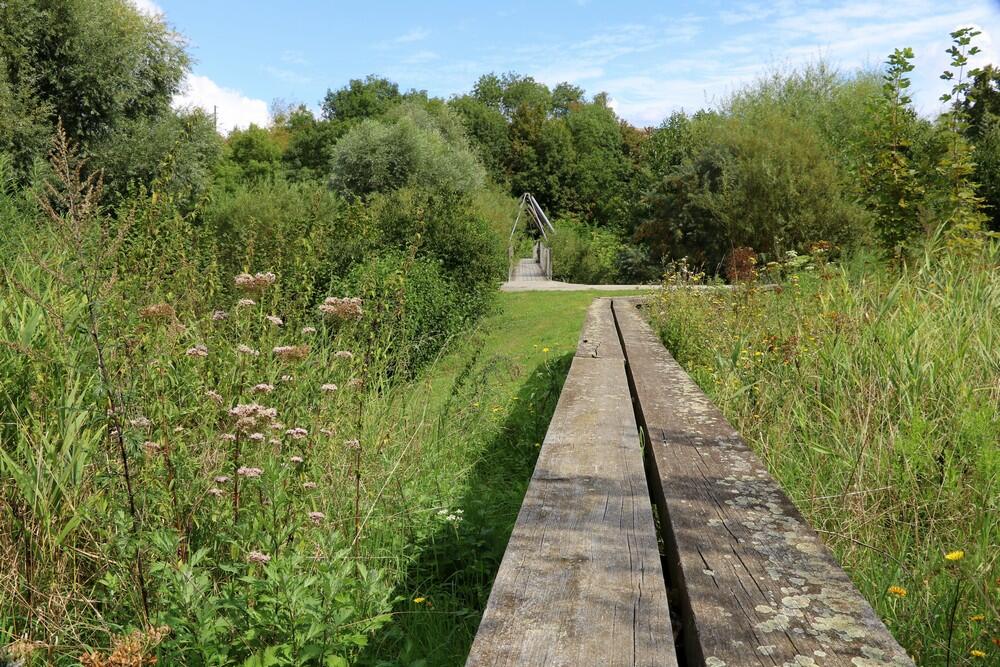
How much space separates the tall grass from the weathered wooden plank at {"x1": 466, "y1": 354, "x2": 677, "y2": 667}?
31.1 inches

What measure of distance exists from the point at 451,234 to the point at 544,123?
40.0m

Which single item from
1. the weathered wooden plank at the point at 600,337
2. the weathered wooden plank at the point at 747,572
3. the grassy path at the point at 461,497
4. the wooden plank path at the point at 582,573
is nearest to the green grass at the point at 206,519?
the grassy path at the point at 461,497

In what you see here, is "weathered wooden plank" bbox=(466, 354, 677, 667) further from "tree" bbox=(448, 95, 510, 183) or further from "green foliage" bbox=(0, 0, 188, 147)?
"tree" bbox=(448, 95, 510, 183)

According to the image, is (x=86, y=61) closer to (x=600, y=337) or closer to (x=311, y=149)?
(x=600, y=337)

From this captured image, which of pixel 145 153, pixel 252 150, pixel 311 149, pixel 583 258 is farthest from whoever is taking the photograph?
pixel 311 149

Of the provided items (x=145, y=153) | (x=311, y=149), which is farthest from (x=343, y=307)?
(x=311, y=149)

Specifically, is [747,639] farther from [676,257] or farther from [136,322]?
[676,257]

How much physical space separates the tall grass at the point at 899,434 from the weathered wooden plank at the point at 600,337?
666mm

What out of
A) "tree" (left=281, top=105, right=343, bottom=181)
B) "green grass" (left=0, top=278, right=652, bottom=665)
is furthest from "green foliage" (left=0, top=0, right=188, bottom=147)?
"tree" (left=281, top=105, right=343, bottom=181)

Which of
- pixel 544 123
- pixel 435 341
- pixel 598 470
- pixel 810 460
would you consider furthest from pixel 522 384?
pixel 544 123

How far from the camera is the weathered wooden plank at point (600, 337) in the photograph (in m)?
5.18

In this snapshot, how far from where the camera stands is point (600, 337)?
5973 mm

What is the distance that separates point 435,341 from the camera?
1050 cm

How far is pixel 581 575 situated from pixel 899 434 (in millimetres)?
2314
